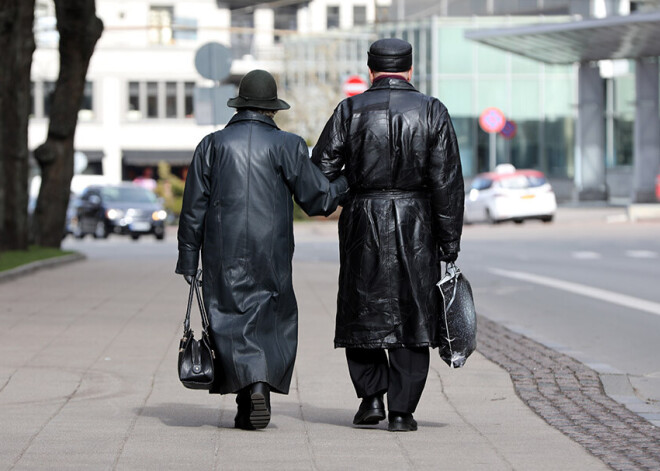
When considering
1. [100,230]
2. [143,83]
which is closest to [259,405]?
[100,230]

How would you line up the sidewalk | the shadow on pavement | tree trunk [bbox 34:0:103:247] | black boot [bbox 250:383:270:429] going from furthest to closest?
tree trunk [bbox 34:0:103:247]
the shadow on pavement
black boot [bbox 250:383:270:429]
the sidewalk

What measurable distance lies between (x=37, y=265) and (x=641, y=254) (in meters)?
10.1

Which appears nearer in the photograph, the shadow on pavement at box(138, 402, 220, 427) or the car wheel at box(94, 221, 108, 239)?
the shadow on pavement at box(138, 402, 220, 427)

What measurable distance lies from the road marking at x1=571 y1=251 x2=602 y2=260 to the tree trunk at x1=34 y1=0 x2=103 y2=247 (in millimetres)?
8505

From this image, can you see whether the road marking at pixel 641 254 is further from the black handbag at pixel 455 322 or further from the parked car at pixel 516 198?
the black handbag at pixel 455 322

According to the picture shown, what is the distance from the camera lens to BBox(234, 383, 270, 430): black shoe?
6816mm

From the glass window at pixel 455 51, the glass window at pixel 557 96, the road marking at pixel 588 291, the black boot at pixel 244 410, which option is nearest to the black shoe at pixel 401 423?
the black boot at pixel 244 410

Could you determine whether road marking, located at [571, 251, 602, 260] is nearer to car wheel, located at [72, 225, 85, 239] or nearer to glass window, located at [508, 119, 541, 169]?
car wheel, located at [72, 225, 85, 239]

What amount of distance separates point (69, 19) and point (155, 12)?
165ft

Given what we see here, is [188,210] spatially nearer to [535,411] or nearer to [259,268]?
[259,268]

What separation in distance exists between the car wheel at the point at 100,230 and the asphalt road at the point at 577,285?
2.65 metres

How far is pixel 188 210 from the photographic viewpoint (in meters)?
7.06

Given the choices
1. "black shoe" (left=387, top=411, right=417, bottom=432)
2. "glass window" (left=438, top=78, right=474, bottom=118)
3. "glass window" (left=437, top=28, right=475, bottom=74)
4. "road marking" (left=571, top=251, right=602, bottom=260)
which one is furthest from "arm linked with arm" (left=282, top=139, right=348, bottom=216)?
"glass window" (left=437, top=28, right=475, bottom=74)

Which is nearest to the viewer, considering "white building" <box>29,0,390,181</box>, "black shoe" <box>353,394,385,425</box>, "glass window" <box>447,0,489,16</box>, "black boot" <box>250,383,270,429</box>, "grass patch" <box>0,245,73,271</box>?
"black boot" <box>250,383,270,429</box>
